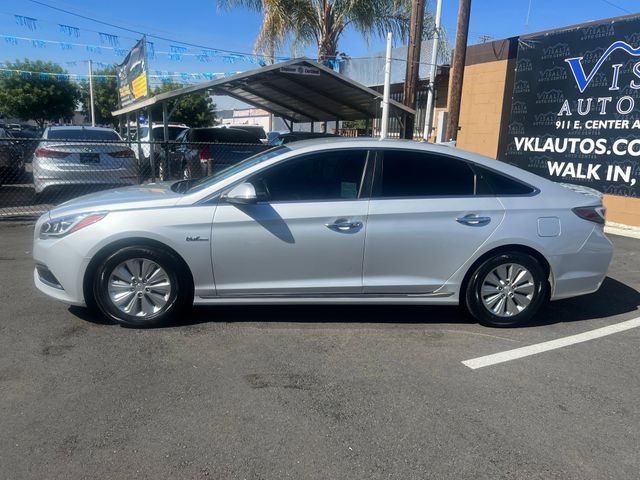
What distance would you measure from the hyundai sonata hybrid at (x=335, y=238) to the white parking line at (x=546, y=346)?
38cm

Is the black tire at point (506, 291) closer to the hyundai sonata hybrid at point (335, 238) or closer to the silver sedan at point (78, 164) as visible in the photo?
the hyundai sonata hybrid at point (335, 238)

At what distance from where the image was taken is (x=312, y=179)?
4.53 m

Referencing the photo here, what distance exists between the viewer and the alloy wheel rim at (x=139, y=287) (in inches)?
170

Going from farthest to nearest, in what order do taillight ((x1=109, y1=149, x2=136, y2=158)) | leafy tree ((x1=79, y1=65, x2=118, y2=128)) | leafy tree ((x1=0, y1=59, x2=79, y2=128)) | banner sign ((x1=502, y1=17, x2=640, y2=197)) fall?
leafy tree ((x1=79, y1=65, x2=118, y2=128))
leafy tree ((x1=0, y1=59, x2=79, y2=128))
taillight ((x1=109, y1=149, x2=136, y2=158))
banner sign ((x1=502, y1=17, x2=640, y2=197))

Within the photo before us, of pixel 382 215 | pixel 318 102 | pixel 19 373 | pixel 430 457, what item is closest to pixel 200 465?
pixel 430 457

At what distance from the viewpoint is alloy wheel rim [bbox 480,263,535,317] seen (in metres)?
4.65

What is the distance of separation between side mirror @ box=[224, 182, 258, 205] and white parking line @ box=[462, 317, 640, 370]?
2.09 metres

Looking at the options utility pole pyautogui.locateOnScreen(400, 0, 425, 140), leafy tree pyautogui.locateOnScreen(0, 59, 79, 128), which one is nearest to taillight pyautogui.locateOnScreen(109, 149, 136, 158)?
utility pole pyautogui.locateOnScreen(400, 0, 425, 140)

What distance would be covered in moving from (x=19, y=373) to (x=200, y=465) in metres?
1.73

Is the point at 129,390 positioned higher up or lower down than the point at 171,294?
lower down

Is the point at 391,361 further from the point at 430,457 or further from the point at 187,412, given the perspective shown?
the point at 187,412

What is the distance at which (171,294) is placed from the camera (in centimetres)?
439

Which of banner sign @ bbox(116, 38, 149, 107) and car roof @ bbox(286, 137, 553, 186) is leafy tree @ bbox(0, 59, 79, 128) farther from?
car roof @ bbox(286, 137, 553, 186)

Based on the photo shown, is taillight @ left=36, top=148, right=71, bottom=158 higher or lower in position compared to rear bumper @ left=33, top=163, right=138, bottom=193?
higher
